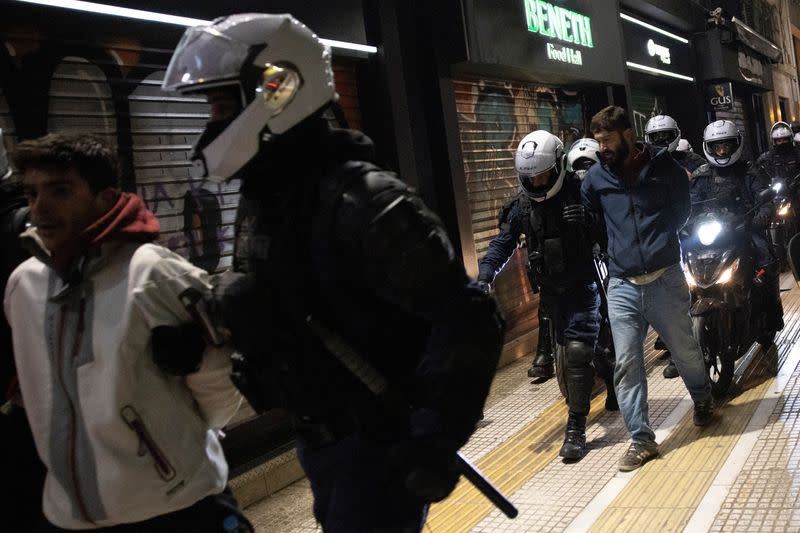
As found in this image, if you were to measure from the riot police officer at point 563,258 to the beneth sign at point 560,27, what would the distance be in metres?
4.33

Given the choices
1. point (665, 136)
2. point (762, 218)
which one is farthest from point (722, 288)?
point (665, 136)

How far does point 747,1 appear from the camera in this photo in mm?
21125

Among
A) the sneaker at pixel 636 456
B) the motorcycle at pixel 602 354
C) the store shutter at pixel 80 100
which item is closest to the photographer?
the store shutter at pixel 80 100

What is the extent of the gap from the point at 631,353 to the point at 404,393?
326 centimetres

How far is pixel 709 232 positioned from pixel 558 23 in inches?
182

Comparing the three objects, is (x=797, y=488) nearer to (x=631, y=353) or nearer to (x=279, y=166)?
(x=631, y=353)

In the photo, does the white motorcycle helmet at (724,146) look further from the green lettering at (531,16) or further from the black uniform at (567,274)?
the green lettering at (531,16)

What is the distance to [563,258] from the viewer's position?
540 cm

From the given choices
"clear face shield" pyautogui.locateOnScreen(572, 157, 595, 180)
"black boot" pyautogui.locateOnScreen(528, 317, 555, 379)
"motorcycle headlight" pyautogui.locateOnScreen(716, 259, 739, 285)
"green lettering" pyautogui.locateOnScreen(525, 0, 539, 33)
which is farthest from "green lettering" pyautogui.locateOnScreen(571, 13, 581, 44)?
"motorcycle headlight" pyautogui.locateOnScreen(716, 259, 739, 285)

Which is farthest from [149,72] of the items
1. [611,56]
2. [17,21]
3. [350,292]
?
[611,56]

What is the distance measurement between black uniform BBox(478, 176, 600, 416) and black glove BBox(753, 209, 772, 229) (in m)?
2.25

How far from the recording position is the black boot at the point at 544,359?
730 centimetres

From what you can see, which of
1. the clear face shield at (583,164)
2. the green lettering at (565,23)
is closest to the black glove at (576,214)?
the clear face shield at (583,164)

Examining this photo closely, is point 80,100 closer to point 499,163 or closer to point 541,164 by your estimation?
point 541,164
